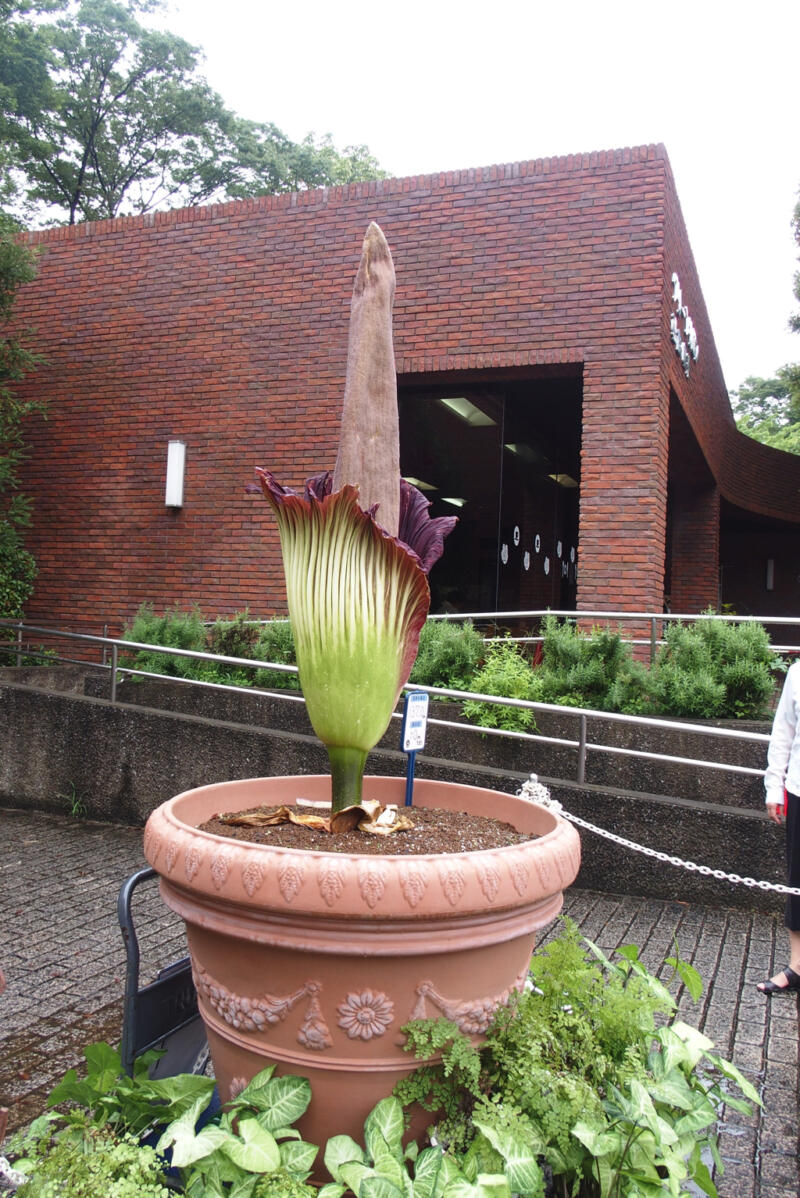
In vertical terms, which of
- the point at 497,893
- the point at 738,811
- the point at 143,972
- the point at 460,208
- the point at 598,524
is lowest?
the point at 143,972

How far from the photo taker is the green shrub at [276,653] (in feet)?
23.0

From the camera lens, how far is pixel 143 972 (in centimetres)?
378

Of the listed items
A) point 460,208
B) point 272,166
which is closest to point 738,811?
point 460,208

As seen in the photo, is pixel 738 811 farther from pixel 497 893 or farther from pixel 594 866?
pixel 497 893

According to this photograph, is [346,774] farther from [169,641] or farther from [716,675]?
[169,641]

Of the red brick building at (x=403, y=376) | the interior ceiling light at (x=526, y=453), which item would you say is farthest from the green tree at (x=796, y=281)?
the interior ceiling light at (x=526, y=453)

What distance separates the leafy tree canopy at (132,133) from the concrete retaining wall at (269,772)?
1818 centimetres

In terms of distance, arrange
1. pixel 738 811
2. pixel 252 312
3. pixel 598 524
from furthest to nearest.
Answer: pixel 252 312
pixel 598 524
pixel 738 811

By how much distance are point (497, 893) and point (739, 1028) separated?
84.2 inches

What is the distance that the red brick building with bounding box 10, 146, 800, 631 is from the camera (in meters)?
8.43

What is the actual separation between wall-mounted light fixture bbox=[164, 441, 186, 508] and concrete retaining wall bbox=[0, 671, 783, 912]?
136 inches

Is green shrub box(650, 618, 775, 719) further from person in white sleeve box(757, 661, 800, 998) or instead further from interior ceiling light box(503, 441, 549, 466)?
interior ceiling light box(503, 441, 549, 466)

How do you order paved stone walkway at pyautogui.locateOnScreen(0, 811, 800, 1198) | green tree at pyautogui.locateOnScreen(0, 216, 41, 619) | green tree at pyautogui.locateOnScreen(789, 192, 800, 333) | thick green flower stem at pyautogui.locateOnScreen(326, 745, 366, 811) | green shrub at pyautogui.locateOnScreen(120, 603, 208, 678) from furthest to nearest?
1. green tree at pyautogui.locateOnScreen(789, 192, 800, 333)
2. green tree at pyautogui.locateOnScreen(0, 216, 41, 619)
3. green shrub at pyautogui.locateOnScreen(120, 603, 208, 678)
4. paved stone walkway at pyautogui.locateOnScreen(0, 811, 800, 1198)
5. thick green flower stem at pyautogui.locateOnScreen(326, 745, 366, 811)

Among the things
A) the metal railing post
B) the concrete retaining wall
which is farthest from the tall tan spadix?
the concrete retaining wall
